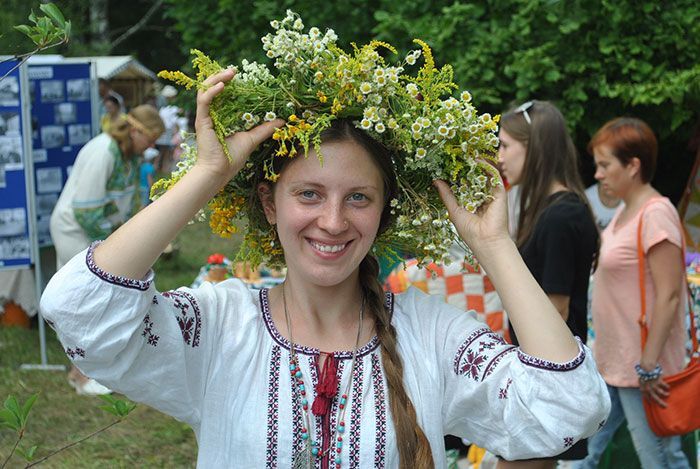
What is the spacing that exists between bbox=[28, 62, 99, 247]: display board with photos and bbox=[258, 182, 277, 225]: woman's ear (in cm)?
483

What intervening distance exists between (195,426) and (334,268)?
51cm

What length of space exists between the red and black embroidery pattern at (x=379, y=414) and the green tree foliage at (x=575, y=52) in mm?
3247

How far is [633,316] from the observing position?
3.42 m

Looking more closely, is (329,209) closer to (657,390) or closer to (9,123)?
(657,390)

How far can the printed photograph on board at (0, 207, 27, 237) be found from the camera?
561 cm

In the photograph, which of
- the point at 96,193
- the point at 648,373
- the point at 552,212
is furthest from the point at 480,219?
the point at 96,193

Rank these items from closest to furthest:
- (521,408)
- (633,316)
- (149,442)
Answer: (521,408), (633,316), (149,442)

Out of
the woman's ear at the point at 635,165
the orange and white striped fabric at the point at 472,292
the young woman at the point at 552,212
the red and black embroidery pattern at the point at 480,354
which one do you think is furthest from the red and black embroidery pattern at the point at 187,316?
the orange and white striped fabric at the point at 472,292

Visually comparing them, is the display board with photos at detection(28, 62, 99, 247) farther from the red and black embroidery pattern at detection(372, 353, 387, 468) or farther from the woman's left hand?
the red and black embroidery pattern at detection(372, 353, 387, 468)

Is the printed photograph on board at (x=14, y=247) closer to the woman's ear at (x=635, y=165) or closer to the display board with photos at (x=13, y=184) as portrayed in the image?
the display board with photos at (x=13, y=184)

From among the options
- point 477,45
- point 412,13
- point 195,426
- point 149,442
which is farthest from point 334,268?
point 412,13

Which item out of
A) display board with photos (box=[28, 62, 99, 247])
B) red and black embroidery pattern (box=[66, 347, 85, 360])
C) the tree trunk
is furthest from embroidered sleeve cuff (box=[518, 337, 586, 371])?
the tree trunk

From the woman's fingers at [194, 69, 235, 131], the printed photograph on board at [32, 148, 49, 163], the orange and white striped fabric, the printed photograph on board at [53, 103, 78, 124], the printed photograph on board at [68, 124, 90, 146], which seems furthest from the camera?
the printed photograph on board at [68, 124, 90, 146]

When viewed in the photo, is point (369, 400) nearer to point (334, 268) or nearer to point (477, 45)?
point (334, 268)
